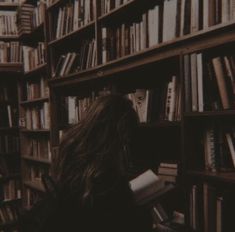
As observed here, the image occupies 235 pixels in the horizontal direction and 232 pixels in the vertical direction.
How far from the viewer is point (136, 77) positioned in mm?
2486

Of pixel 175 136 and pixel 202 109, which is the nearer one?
pixel 202 109

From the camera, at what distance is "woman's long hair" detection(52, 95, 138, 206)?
1234 millimetres

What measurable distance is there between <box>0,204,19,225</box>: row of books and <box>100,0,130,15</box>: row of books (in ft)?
9.34

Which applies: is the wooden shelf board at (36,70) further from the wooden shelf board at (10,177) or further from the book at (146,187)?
the book at (146,187)

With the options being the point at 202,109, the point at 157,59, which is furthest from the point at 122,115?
the point at 157,59

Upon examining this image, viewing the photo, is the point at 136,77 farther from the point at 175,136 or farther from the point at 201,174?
the point at 201,174

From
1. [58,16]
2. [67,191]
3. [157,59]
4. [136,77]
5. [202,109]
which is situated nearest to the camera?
[67,191]

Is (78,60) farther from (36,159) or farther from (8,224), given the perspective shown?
(8,224)

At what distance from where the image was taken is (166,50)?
187 centimetres

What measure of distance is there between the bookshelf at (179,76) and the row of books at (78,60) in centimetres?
1

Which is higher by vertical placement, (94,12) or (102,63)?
(94,12)

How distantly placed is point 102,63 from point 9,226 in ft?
8.75

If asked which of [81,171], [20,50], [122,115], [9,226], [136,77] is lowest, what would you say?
[9,226]

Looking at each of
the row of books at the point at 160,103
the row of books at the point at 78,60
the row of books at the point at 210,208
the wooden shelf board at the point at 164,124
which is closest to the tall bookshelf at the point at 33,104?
the row of books at the point at 78,60
